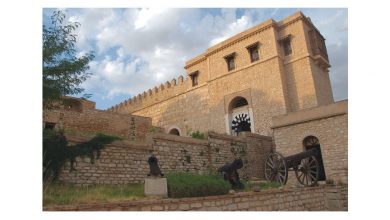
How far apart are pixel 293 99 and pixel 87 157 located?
1087 centimetres

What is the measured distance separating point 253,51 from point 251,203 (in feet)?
39.9

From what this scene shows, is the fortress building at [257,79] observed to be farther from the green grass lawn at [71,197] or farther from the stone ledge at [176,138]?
the green grass lawn at [71,197]

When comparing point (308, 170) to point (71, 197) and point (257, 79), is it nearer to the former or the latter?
point (257, 79)

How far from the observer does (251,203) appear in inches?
256

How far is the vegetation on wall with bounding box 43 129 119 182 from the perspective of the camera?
7.33 meters

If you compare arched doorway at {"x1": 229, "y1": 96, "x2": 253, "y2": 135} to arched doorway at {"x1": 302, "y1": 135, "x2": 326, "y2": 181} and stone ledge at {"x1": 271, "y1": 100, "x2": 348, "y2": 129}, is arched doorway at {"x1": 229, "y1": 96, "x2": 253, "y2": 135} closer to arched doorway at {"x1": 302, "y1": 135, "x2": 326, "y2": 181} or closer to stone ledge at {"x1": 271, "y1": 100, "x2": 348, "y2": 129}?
stone ledge at {"x1": 271, "y1": 100, "x2": 348, "y2": 129}

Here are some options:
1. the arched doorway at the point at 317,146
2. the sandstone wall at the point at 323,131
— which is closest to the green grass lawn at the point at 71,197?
the sandstone wall at the point at 323,131

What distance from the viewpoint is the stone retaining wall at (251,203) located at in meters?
4.56

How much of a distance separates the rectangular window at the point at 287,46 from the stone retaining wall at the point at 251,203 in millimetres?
8896

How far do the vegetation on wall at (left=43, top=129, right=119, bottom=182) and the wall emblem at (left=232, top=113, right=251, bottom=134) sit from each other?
10.0 m

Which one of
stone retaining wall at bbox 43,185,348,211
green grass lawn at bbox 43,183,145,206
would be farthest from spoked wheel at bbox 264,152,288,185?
green grass lawn at bbox 43,183,145,206

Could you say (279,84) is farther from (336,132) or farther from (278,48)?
(336,132)
